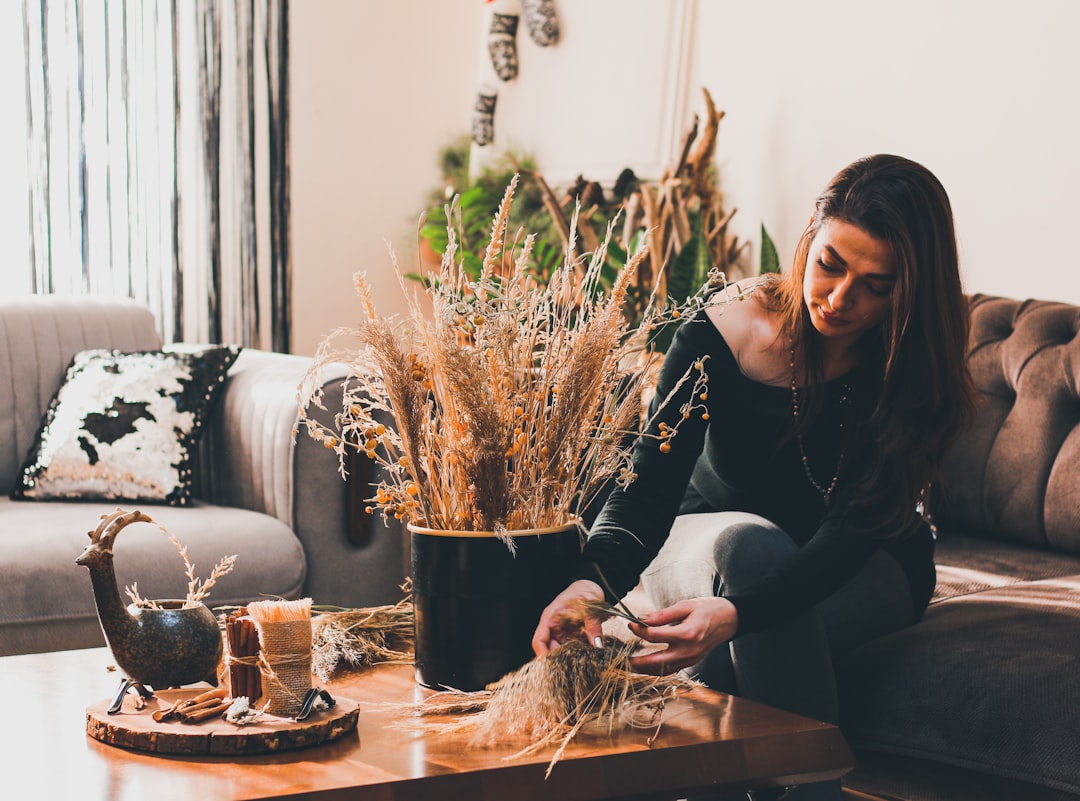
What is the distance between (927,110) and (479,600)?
2.14 metres

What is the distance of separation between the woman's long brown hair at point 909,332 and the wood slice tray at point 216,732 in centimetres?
72

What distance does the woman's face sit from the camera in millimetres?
1380

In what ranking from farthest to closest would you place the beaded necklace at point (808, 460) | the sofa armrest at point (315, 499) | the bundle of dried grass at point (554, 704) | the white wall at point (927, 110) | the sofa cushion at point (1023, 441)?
1. the white wall at point (927, 110)
2. the sofa armrest at point (315, 499)
3. the sofa cushion at point (1023, 441)
4. the beaded necklace at point (808, 460)
5. the bundle of dried grass at point (554, 704)

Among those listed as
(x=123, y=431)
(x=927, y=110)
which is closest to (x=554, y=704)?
(x=123, y=431)

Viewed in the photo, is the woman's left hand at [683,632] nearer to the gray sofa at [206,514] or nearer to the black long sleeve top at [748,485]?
the black long sleeve top at [748,485]

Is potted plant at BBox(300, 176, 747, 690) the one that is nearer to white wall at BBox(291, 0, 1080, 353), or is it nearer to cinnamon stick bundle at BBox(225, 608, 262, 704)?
cinnamon stick bundle at BBox(225, 608, 262, 704)

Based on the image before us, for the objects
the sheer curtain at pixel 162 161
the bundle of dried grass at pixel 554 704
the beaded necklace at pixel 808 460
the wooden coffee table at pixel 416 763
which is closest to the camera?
the wooden coffee table at pixel 416 763

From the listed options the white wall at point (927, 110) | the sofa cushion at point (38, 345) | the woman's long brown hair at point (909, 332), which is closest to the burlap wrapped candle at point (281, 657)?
the woman's long brown hair at point (909, 332)

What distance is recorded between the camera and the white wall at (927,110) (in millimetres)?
2473

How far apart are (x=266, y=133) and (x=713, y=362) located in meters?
2.75

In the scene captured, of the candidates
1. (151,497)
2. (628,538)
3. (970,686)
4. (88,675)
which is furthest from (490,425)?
(151,497)

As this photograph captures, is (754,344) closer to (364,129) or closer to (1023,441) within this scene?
(1023,441)

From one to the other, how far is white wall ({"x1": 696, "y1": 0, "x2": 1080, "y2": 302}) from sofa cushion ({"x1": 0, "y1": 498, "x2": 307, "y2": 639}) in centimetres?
166

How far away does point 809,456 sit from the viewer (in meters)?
1.57
